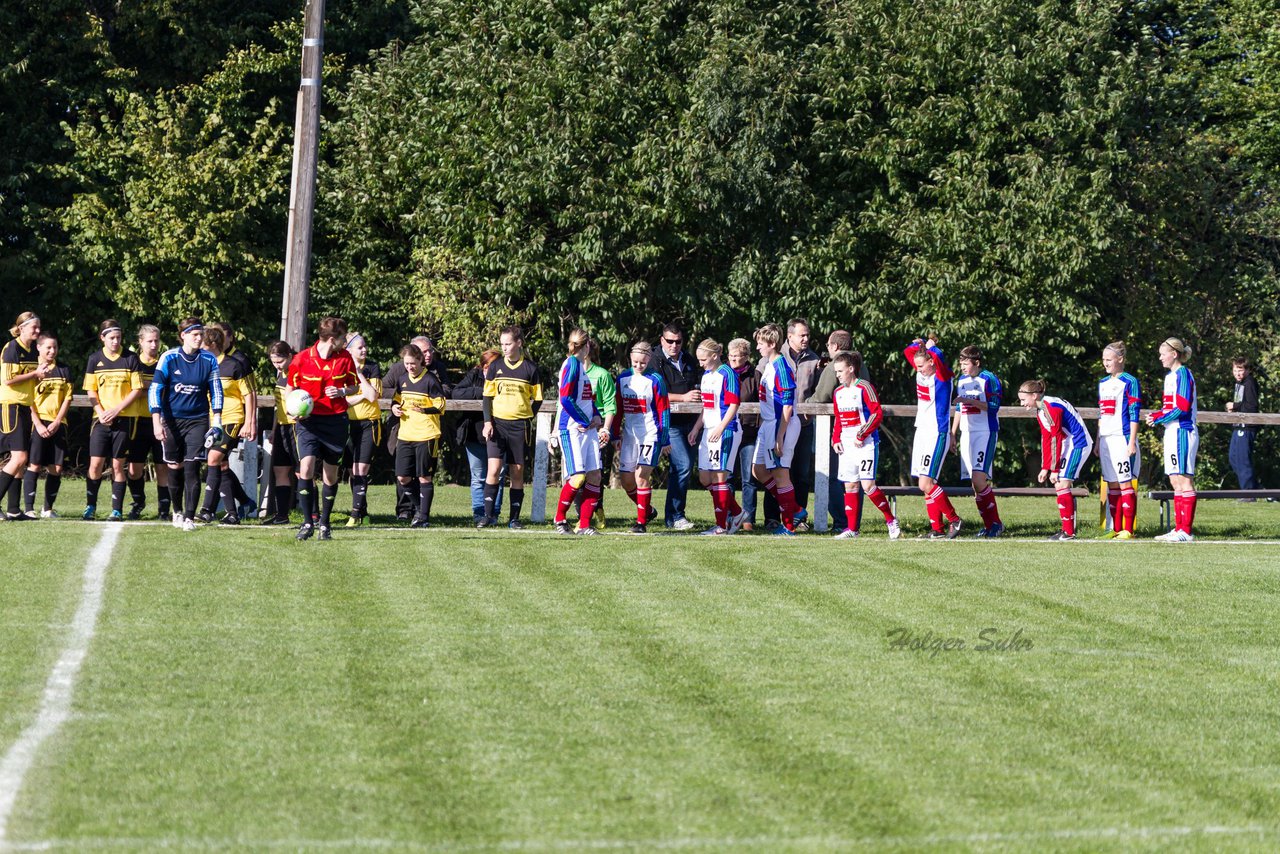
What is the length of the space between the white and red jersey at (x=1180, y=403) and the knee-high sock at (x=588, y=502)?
546 centimetres

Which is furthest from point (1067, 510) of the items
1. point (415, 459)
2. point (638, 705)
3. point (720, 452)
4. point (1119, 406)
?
point (638, 705)

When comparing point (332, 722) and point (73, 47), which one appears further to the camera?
point (73, 47)

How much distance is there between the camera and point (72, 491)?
2178 cm

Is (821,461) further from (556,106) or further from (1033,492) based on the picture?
(556,106)

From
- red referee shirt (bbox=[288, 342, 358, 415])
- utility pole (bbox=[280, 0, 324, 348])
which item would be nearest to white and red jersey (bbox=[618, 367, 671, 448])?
red referee shirt (bbox=[288, 342, 358, 415])

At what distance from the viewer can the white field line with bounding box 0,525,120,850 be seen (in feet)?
18.6

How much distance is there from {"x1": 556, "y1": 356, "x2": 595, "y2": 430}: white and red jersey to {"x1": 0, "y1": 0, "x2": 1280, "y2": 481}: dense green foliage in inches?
464

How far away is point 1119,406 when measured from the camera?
15820mm

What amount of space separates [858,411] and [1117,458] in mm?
2651

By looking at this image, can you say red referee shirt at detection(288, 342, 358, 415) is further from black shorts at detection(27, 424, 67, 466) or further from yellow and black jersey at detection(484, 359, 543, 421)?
black shorts at detection(27, 424, 67, 466)

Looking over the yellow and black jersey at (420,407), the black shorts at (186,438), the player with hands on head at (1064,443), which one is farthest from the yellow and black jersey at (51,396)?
the player with hands on head at (1064,443)

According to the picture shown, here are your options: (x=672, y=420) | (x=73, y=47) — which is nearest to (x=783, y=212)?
(x=672, y=420)

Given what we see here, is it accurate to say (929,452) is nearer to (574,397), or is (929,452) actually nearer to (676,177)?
(574,397)

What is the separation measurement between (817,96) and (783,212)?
2149mm
